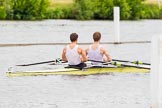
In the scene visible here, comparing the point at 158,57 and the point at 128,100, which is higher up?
the point at 158,57

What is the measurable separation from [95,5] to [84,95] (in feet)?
164

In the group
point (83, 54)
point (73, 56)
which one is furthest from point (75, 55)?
point (83, 54)

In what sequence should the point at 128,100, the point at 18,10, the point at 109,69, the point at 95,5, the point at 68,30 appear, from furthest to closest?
1. the point at 95,5
2. the point at 18,10
3. the point at 68,30
4. the point at 109,69
5. the point at 128,100

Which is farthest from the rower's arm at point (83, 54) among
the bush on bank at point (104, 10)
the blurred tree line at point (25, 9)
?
the bush on bank at point (104, 10)

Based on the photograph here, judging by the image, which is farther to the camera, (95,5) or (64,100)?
(95,5)

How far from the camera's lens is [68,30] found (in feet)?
160

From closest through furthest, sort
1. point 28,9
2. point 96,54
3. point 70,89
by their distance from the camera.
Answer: point 70,89, point 96,54, point 28,9

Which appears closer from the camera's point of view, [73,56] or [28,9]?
[73,56]

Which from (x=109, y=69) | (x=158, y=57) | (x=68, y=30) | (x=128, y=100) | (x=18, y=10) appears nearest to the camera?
(x=158, y=57)

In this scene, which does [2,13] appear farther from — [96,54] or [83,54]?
[83,54]

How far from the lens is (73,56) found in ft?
71.4

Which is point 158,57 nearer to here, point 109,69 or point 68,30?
point 109,69

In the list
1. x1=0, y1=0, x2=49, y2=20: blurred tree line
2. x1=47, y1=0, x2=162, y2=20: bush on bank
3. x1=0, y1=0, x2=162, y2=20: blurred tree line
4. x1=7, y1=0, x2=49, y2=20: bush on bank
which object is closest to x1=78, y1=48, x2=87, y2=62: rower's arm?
x1=0, y1=0, x2=162, y2=20: blurred tree line

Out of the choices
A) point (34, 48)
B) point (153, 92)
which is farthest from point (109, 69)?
point (34, 48)
